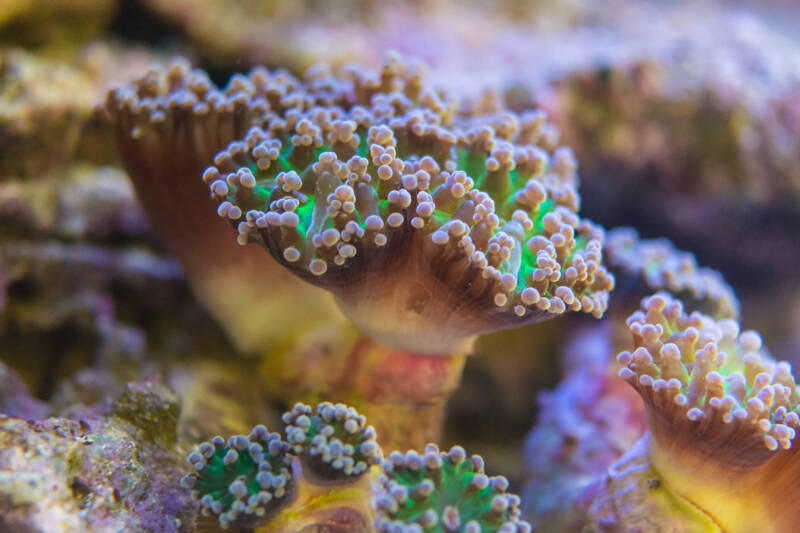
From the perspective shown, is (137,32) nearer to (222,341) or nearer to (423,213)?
(222,341)

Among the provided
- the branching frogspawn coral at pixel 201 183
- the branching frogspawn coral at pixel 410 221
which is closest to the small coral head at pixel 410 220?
the branching frogspawn coral at pixel 410 221

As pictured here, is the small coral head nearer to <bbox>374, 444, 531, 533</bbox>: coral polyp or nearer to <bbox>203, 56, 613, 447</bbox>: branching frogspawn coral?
<bbox>203, 56, 613, 447</bbox>: branching frogspawn coral

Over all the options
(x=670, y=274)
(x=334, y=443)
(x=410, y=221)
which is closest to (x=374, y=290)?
(x=410, y=221)

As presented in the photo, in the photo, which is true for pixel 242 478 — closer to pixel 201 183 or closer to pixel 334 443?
pixel 334 443

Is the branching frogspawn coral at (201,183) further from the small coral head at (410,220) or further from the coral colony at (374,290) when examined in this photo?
the small coral head at (410,220)

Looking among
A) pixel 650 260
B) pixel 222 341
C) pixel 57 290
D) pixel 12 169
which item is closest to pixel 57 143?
pixel 12 169
